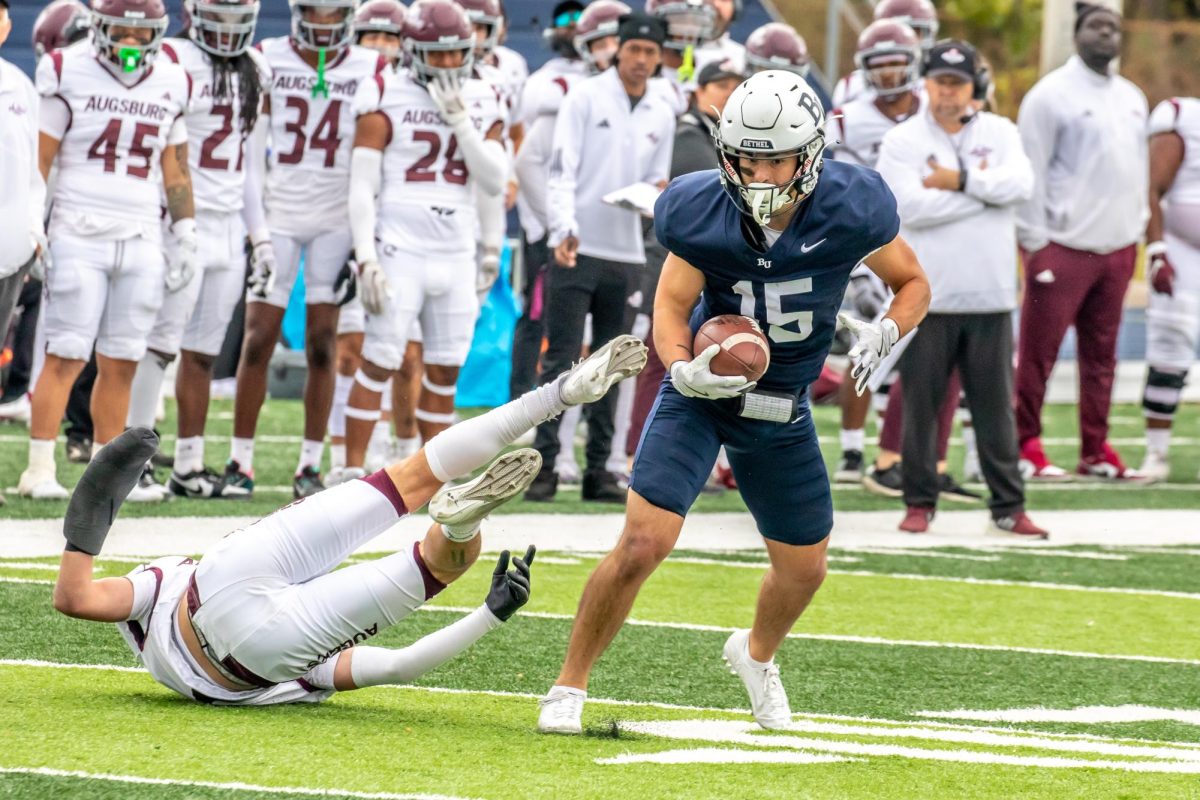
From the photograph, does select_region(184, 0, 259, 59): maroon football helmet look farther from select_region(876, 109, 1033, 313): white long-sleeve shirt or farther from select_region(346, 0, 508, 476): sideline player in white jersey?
select_region(876, 109, 1033, 313): white long-sleeve shirt

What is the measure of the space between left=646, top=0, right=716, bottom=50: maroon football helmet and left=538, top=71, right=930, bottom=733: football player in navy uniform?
4.67m

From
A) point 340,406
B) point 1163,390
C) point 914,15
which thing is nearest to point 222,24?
point 340,406

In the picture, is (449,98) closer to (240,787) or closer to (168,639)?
(168,639)

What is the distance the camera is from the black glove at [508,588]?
→ 4.04 metres

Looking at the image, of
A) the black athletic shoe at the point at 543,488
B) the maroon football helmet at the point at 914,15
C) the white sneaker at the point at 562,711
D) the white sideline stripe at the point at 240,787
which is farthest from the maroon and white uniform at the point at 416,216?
the white sideline stripe at the point at 240,787

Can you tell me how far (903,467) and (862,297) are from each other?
50.0 inches

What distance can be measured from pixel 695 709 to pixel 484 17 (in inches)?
195

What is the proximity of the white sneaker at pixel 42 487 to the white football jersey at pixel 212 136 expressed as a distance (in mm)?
1178

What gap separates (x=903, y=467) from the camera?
7.70 metres

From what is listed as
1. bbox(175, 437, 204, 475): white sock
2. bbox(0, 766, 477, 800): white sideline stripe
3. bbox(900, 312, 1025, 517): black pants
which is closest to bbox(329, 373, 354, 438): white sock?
bbox(175, 437, 204, 475): white sock

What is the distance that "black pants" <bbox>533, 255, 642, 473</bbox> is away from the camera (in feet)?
26.2

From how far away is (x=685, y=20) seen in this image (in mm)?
8961

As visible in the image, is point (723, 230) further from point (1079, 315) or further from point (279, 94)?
point (1079, 315)

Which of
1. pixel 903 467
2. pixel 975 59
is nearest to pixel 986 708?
pixel 903 467
